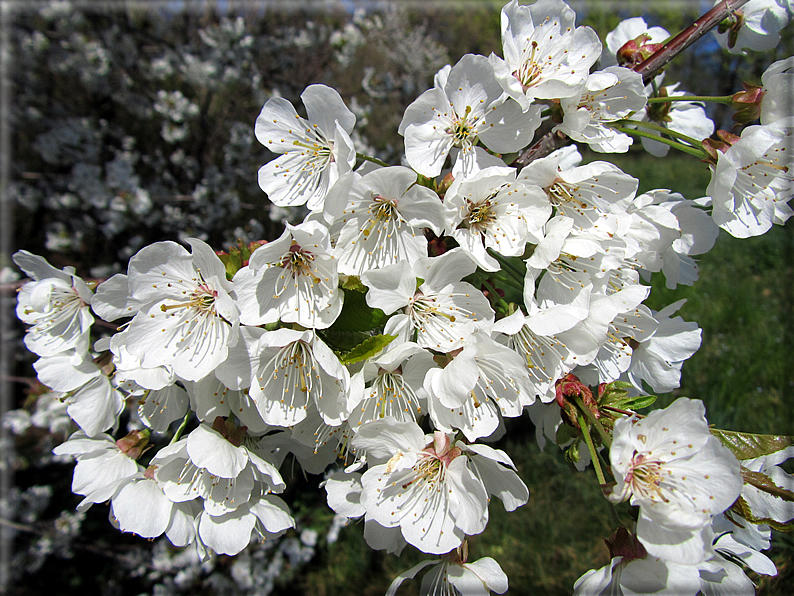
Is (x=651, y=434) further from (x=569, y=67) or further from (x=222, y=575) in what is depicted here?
(x=222, y=575)

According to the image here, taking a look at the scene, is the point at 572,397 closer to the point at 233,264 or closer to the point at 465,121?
the point at 465,121

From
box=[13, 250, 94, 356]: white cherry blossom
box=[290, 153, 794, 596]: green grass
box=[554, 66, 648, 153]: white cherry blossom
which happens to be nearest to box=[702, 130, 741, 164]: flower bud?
box=[554, 66, 648, 153]: white cherry blossom

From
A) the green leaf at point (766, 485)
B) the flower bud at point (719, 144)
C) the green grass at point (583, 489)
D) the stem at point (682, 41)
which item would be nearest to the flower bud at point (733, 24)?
the stem at point (682, 41)

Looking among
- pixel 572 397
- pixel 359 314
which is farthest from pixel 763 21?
pixel 359 314

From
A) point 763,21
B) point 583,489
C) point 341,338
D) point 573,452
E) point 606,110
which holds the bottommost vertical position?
point 583,489

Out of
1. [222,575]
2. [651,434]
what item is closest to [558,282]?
[651,434]
